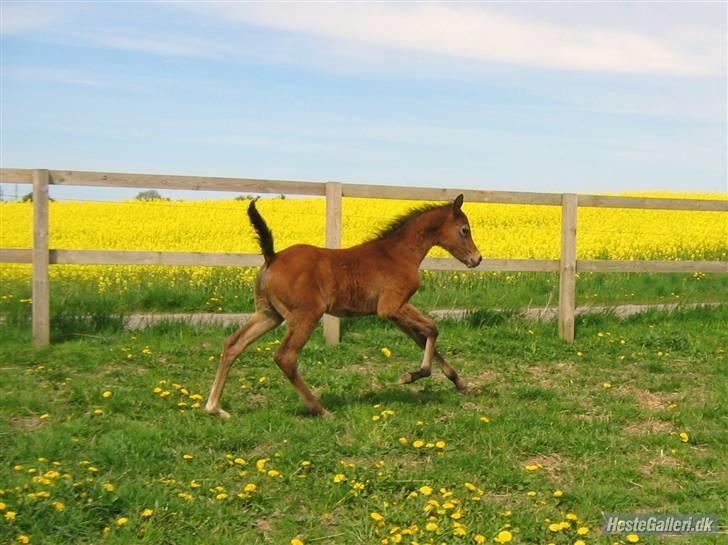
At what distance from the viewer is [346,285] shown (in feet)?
23.5

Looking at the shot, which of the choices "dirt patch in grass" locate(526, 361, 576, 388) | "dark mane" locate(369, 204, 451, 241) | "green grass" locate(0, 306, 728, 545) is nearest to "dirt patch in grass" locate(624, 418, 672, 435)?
"green grass" locate(0, 306, 728, 545)

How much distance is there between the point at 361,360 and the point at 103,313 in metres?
3.42

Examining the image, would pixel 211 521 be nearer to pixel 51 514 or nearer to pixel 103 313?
pixel 51 514

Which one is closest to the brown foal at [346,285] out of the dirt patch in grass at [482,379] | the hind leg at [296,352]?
the hind leg at [296,352]

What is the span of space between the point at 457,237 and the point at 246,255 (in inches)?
113

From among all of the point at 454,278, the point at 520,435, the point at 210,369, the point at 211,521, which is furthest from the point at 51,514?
the point at 454,278

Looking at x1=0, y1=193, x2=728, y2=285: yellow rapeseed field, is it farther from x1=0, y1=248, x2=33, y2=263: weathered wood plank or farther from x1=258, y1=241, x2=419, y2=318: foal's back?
x1=258, y1=241, x2=419, y2=318: foal's back

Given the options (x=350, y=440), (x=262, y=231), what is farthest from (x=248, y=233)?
(x=350, y=440)

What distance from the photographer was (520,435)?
6.37 meters

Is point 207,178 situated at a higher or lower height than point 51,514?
higher

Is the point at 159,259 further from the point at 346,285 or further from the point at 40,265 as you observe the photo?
the point at 346,285

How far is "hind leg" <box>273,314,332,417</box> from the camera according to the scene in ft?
22.4

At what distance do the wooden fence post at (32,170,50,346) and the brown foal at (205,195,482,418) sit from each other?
3.37 m

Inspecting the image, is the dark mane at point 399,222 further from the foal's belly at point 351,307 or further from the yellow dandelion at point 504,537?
the yellow dandelion at point 504,537
